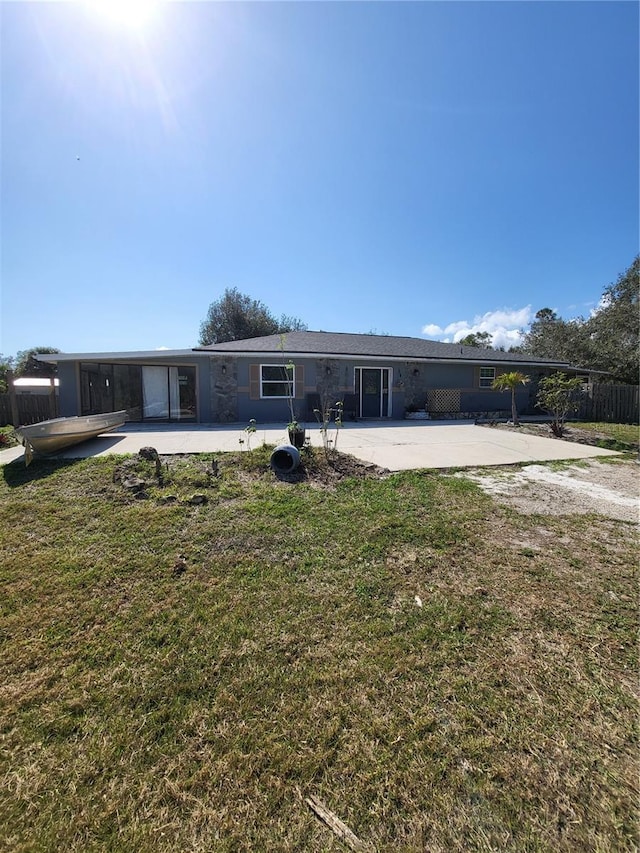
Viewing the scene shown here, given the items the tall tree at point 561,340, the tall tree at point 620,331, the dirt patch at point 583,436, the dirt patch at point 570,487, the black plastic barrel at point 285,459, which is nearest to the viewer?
the dirt patch at point 570,487

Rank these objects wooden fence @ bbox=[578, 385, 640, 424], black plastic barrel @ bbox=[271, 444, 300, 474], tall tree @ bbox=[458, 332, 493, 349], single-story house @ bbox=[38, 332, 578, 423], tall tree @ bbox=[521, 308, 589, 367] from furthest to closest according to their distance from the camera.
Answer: tall tree @ bbox=[458, 332, 493, 349] → tall tree @ bbox=[521, 308, 589, 367] → wooden fence @ bbox=[578, 385, 640, 424] → single-story house @ bbox=[38, 332, 578, 423] → black plastic barrel @ bbox=[271, 444, 300, 474]

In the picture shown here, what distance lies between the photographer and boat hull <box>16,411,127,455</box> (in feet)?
17.8

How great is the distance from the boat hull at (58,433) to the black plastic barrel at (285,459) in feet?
12.4

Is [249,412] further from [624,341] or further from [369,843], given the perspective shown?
[624,341]

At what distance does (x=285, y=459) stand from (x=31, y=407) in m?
11.3

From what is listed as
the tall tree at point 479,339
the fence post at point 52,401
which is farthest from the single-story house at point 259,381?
the tall tree at point 479,339

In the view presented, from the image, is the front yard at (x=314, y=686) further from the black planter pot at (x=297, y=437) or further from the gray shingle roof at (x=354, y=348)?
the gray shingle roof at (x=354, y=348)

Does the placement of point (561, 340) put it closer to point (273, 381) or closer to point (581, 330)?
point (581, 330)

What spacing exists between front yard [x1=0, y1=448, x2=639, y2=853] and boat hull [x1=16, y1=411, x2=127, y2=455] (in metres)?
2.44

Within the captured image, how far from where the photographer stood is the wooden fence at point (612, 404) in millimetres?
13180

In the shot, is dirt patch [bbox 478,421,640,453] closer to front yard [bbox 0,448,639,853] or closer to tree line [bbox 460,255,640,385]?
front yard [bbox 0,448,639,853]

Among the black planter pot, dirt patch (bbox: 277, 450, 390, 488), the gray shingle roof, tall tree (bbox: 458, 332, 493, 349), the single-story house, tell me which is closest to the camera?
dirt patch (bbox: 277, 450, 390, 488)

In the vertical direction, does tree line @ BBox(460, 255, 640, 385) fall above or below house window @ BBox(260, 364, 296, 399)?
above

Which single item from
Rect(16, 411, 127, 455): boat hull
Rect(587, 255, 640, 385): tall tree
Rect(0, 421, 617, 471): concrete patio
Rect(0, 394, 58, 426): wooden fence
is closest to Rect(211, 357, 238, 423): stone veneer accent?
Rect(0, 421, 617, 471): concrete patio
